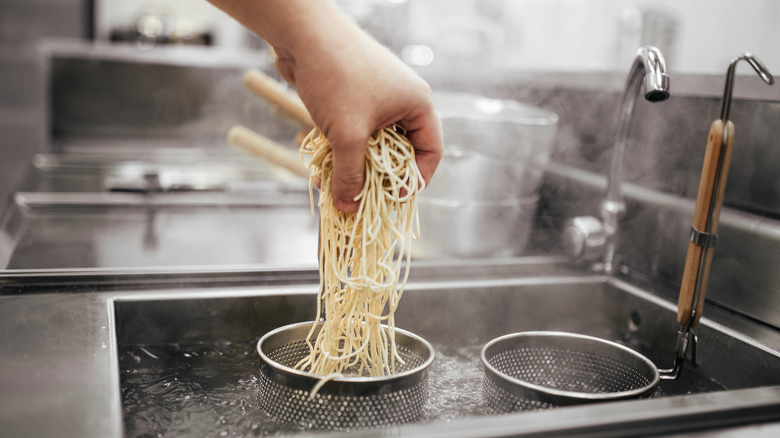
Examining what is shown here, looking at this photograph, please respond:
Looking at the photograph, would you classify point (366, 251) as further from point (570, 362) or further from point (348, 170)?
point (570, 362)

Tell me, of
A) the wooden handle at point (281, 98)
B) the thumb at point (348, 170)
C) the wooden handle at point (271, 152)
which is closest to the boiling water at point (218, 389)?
the thumb at point (348, 170)

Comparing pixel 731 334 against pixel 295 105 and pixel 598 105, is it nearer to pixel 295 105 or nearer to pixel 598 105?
pixel 598 105

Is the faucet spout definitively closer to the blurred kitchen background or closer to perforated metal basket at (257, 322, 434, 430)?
the blurred kitchen background

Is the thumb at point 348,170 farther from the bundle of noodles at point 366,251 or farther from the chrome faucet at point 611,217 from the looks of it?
the chrome faucet at point 611,217

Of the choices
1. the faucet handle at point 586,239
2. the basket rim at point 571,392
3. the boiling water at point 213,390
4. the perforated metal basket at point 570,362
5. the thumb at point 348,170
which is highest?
the thumb at point 348,170

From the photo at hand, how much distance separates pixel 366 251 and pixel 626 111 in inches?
26.8

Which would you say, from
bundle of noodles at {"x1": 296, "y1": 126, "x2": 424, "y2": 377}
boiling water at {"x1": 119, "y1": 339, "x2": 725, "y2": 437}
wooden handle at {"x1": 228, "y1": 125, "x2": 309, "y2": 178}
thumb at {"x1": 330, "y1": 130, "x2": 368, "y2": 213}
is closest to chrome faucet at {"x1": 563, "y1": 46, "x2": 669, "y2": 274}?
boiling water at {"x1": 119, "y1": 339, "x2": 725, "y2": 437}

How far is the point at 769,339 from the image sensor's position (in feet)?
3.89

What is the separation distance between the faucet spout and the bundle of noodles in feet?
1.36

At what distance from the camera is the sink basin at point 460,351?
2.71ft

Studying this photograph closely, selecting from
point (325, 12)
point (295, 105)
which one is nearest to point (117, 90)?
point (295, 105)

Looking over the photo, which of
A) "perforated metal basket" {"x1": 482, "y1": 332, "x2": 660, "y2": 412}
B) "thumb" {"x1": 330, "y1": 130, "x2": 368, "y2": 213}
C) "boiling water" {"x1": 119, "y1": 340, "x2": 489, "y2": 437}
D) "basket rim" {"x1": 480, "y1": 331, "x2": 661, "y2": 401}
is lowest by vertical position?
"boiling water" {"x1": 119, "y1": 340, "x2": 489, "y2": 437}

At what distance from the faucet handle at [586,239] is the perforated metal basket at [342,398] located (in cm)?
70

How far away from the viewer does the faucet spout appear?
107cm
